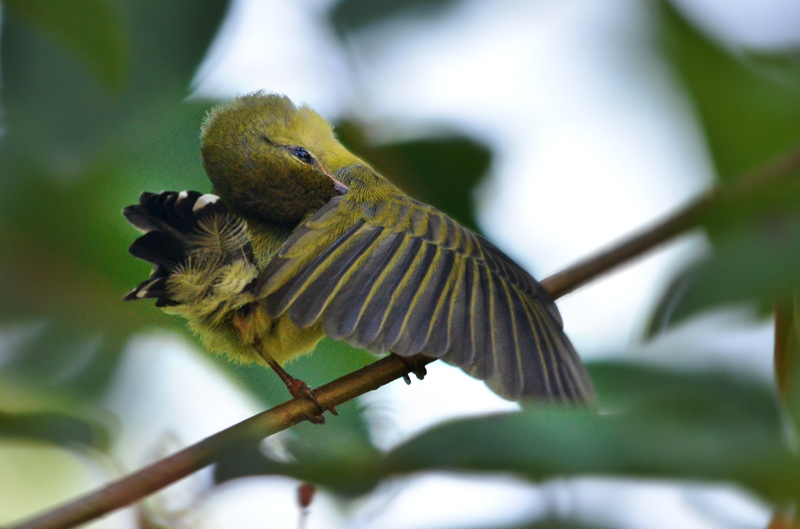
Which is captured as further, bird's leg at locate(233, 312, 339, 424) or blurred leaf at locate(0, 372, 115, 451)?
bird's leg at locate(233, 312, 339, 424)

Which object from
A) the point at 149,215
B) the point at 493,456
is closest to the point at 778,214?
the point at 493,456

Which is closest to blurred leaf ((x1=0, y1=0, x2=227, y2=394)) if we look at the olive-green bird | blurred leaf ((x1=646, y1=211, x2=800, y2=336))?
the olive-green bird

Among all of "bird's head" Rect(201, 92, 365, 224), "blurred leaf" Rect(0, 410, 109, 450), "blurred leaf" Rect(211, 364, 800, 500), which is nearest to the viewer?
"blurred leaf" Rect(211, 364, 800, 500)

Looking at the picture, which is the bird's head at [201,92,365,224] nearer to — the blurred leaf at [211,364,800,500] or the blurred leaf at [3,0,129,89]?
the blurred leaf at [3,0,129,89]

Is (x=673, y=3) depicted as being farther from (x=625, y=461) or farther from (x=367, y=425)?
(x=367, y=425)

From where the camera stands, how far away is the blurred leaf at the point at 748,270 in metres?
0.86

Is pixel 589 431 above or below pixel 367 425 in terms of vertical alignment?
above

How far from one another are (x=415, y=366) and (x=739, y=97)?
2.90 feet

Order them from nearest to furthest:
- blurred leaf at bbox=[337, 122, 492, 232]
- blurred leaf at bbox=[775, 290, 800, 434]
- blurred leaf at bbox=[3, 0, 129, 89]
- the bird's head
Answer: blurred leaf at bbox=[775, 290, 800, 434], blurred leaf at bbox=[3, 0, 129, 89], blurred leaf at bbox=[337, 122, 492, 232], the bird's head

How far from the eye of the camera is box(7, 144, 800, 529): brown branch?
3.20 feet

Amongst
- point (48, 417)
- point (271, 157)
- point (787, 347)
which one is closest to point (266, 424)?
point (48, 417)

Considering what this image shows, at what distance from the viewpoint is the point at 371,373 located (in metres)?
1.54

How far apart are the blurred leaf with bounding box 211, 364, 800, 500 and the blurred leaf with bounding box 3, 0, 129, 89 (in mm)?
660

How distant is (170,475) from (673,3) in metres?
0.88
